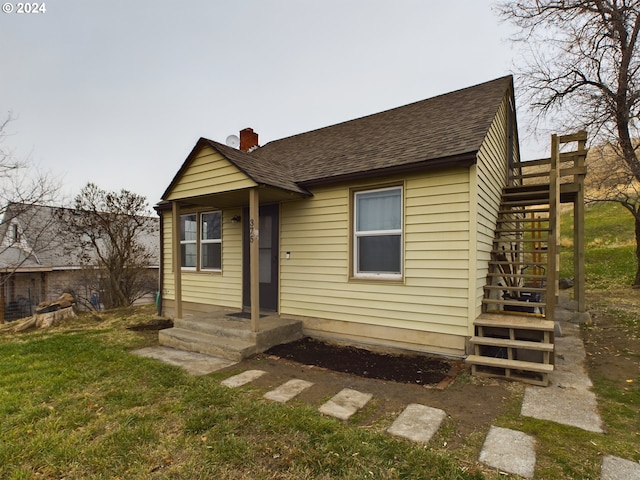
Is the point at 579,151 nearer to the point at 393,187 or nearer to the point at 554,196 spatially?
the point at 554,196

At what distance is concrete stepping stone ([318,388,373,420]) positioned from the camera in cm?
303

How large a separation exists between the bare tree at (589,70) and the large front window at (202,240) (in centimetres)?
Result: 1267

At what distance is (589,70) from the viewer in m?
11.5

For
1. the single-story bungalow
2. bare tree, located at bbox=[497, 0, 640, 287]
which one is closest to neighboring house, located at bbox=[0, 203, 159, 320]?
the single-story bungalow

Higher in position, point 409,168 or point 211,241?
point 409,168

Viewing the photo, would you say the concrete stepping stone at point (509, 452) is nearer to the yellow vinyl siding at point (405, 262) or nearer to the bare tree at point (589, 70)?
the yellow vinyl siding at point (405, 262)

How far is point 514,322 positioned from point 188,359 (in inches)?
181

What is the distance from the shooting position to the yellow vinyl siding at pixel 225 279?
7230 mm

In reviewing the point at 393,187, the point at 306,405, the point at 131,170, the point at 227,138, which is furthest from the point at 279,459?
the point at 131,170

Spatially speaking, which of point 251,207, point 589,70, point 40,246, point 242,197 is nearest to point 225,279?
point 242,197

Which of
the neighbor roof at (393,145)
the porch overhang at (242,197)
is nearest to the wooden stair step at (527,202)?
the neighbor roof at (393,145)

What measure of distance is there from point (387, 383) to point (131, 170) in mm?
17766

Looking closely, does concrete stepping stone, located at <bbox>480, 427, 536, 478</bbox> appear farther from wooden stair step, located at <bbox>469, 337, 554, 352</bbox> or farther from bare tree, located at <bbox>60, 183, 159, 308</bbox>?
bare tree, located at <bbox>60, 183, 159, 308</bbox>

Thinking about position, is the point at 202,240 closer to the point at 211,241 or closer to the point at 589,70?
the point at 211,241
